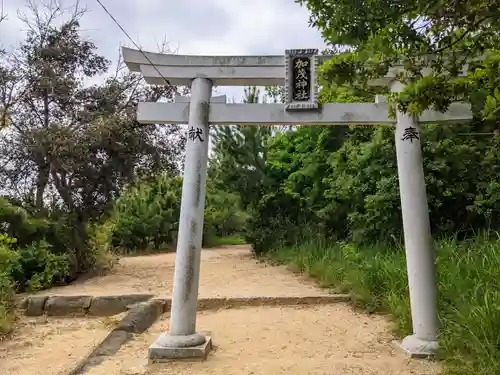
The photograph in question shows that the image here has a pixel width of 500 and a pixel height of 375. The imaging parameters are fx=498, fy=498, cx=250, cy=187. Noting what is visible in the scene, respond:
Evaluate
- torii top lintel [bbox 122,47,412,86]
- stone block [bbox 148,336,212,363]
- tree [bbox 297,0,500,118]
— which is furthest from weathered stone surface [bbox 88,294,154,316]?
tree [bbox 297,0,500,118]

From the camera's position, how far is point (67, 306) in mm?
7535

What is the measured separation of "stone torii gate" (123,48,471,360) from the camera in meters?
4.51

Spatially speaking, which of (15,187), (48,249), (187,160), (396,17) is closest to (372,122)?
(187,160)

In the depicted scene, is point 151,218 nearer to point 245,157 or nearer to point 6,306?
point 245,157

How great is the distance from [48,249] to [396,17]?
8666 millimetres

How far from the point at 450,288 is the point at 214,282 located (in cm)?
496

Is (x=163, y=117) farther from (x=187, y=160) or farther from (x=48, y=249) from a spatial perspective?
(x=48, y=249)

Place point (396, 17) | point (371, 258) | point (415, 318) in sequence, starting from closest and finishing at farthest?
point (396, 17) → point (415, 318) → point (371, 258)

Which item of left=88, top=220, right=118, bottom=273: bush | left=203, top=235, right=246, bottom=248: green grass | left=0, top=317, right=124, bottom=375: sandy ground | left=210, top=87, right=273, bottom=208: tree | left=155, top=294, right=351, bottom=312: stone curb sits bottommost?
left=0, top=317, right=124, bottom=375: sandy ground

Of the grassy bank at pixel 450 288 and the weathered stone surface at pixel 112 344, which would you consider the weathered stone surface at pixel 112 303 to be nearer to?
the weathered stone surface at pixel 112 344

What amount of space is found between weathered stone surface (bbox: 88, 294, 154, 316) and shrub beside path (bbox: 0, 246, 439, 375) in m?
0.37

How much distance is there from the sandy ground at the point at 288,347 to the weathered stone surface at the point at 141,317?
0.14m

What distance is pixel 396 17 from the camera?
2.40 metres

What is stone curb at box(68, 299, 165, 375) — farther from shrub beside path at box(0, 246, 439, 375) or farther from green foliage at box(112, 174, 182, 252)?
green foliage at box(112, 174, 182, 252)
